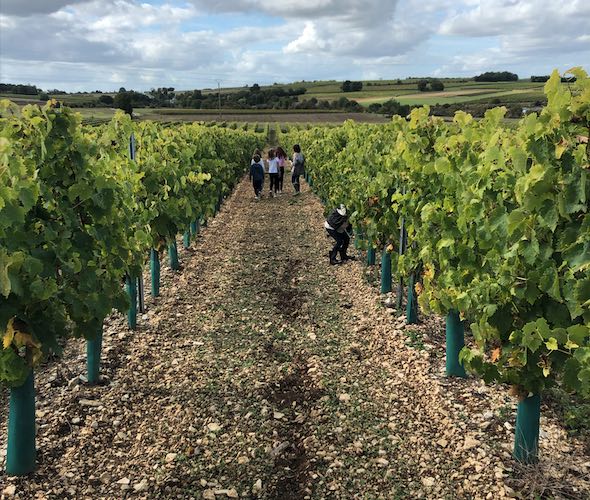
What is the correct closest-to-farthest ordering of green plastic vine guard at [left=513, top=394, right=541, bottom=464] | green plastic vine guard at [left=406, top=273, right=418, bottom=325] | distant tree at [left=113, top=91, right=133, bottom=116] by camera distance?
green plastic vine guard at [left=513, top=394, right=541, bottom=464] → green plastic vine guard at [left=406, top=273, right=418, bottom=325] → distant tree at [left=113, top=91, right=133, bottom=116]

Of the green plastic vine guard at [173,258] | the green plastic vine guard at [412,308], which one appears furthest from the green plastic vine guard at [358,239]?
the green plastic vine guard at [173,258]

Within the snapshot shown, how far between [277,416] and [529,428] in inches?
80.2

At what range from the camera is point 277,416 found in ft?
15.7

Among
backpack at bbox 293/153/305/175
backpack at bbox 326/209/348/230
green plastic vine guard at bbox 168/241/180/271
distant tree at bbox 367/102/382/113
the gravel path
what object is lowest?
the gravel path

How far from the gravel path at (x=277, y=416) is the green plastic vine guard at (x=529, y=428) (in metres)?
0.12

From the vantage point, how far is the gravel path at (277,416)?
3.88m

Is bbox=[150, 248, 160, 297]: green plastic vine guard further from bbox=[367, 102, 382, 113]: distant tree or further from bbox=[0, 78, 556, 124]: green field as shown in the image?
bbox=[367, 102, 382, 113]: distant tree

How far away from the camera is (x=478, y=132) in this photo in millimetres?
4820

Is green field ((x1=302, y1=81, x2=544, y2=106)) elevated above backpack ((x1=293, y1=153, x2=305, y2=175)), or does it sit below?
above

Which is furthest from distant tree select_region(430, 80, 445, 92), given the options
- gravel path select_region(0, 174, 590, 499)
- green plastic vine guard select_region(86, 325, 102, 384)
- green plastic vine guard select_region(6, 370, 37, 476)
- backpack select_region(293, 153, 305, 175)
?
green plastic vine guard select_region(6, 370, 37, 476)

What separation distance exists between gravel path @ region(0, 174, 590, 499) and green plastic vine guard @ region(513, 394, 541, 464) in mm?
117

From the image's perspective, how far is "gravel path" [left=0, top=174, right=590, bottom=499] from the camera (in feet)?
12.7

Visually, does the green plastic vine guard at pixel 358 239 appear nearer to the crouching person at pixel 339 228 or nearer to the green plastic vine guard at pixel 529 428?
the crouching person at pixel 339 228

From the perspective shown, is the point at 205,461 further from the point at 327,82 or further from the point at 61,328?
the point at 327,82
